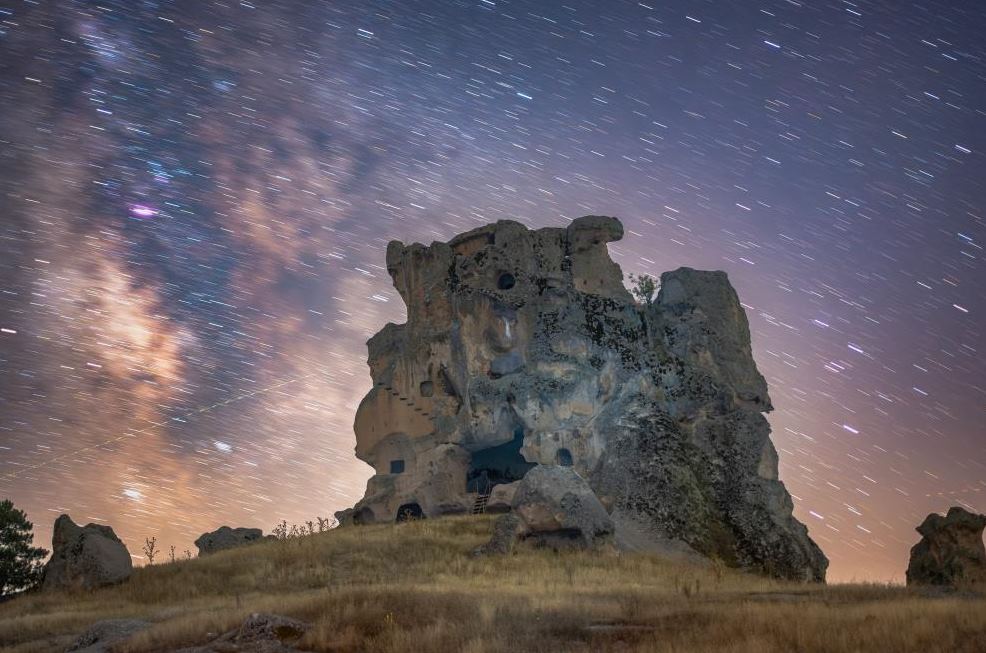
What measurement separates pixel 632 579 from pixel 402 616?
915 cm

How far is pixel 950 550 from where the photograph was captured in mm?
22500

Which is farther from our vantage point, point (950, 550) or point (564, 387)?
point (564, 387)

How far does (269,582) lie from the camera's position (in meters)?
20.2

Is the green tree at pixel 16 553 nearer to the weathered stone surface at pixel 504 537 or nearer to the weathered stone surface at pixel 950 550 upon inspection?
the weathered stone surface at pixel 504 537

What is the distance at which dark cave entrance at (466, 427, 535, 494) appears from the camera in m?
41.2

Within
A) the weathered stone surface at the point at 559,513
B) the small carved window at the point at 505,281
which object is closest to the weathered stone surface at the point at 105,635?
the weathered stone surface at the point at 559,513

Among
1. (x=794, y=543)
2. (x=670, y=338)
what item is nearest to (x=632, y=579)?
(x=794, y=543)

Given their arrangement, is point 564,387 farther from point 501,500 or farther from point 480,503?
point 480,503

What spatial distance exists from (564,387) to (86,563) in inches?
832

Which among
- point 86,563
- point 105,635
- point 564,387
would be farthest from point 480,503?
point 105,635

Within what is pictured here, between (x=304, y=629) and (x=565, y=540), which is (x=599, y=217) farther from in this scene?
(x=304, y=629)

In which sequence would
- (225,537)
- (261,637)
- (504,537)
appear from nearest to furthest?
(261,637) < (504,537) < (225,537)

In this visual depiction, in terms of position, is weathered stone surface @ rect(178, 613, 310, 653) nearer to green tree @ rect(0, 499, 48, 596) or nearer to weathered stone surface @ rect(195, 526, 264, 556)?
green tree @ rect(0, 499, 48, 596)

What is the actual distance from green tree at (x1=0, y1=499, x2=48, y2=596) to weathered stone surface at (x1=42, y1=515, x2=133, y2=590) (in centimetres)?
130
